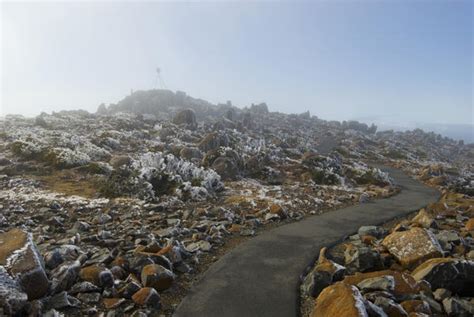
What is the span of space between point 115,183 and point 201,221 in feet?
26.5

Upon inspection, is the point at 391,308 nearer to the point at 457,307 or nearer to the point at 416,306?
the point at 416,306

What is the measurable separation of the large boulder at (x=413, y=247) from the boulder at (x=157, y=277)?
26.5 ft

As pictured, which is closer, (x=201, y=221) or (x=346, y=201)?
(x=201, y=221)

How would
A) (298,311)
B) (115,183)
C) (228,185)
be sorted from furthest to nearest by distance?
(228,185), (115,183), (298,311)

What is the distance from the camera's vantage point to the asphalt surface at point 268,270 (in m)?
9.26

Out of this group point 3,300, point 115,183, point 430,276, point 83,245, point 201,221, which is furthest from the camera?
point 115,183

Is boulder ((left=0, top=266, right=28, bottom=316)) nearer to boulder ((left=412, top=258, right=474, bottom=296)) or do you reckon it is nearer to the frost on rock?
boulder ((left=412, top=258, right=474, bottom=296))

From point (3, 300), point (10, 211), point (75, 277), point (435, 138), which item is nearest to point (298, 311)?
point (75, 277)

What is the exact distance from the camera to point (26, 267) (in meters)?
8.82

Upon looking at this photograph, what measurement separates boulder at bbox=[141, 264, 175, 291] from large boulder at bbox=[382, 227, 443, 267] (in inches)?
318

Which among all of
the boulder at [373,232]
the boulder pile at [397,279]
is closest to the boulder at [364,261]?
the boulder pile at [397,279]

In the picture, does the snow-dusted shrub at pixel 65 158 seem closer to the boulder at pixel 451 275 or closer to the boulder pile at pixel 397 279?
the boulder pile at pixel 397 279

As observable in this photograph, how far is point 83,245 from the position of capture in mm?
12836

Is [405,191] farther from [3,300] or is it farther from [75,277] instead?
[3,300]
